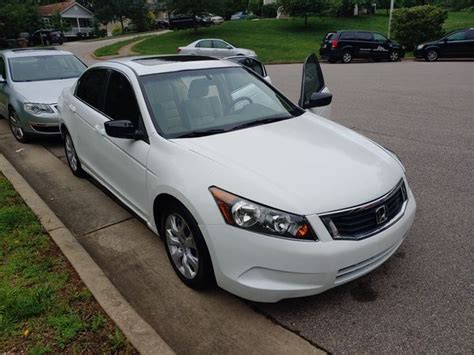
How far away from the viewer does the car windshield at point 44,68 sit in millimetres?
7711

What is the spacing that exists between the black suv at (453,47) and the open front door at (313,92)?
1866cm

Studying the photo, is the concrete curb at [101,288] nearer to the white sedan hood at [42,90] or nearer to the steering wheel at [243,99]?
the steering wheel at [243,99]

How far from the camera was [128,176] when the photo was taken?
12.4 ft

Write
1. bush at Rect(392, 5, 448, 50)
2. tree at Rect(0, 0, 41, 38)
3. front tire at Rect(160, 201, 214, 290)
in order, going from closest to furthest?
front tire at Rect(160, 201, 214, 290), bush at Rect(392, 5, 448, 50), tree at Rect(0, 0, 41, 38)

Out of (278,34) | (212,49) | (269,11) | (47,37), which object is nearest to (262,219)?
(212,49)

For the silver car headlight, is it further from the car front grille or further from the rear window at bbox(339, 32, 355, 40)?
the rear window at bbox(339, 32, 355, 40)

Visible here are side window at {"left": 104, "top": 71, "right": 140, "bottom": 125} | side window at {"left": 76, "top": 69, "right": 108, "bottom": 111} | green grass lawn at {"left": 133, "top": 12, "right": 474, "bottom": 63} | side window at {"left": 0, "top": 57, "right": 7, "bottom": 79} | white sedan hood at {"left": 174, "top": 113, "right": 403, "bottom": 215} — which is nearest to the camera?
white sedan hood at {"left": 174, "top": 113, "right": 403, "bottom": 215}

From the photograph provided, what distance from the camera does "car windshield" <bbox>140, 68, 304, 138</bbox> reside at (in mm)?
3564

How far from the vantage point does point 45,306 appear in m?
2.98

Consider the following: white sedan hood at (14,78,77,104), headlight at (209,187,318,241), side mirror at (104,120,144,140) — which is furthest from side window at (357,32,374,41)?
headlight at (209,187,318,241)

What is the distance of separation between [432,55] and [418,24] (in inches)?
188

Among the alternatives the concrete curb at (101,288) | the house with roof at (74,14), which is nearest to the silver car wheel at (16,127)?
the concrete curb at (101,288)

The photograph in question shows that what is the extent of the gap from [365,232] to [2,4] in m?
54.6

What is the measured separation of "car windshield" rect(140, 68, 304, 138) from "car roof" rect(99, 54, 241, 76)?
7 cm
